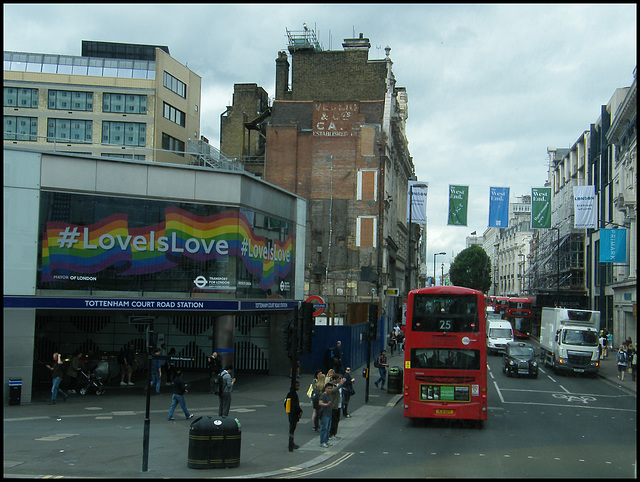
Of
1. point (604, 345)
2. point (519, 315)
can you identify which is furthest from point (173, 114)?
point (604, 345)

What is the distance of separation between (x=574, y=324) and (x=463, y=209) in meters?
8.89

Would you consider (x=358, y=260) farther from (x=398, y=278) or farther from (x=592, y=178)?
(x=592, y=178)

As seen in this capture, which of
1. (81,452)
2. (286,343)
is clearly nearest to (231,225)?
(286,343)

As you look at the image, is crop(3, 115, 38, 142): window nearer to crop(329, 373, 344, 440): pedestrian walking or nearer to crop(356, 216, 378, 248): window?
crop(356, 216, 378, 248): window

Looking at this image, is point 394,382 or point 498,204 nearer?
point 394,382

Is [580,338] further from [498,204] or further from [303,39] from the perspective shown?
[303,39]

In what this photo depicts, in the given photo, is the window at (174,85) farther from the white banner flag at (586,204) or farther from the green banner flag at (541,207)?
the white banner flag at (586,204)

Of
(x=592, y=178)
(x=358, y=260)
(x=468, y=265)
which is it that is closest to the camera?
(x=358, y=260)

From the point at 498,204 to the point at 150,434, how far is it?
76.7 feet

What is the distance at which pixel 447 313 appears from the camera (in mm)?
19359

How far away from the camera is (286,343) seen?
17.0 meters

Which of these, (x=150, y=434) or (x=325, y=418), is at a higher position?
(x=325, y=418)

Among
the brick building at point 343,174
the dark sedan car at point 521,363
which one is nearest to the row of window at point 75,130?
the brick building at point 343,174

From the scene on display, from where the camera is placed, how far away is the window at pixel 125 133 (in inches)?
1897
